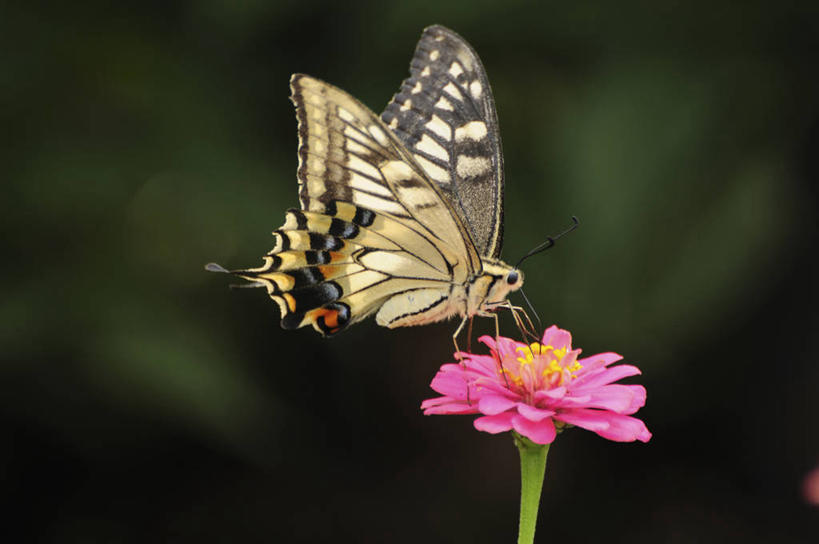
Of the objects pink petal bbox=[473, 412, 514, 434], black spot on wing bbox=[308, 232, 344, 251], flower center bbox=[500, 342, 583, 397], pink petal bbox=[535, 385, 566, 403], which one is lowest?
pink petal bbox=[473, 412, 514, 434]

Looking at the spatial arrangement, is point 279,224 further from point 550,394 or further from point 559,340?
point 550,394

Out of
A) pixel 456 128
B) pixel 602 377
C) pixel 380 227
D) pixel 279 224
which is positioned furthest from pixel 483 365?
pixel 279 224

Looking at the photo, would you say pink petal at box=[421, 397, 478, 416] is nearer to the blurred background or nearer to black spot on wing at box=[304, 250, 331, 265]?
black spot on wing at box=[304, 250, 331, 265]

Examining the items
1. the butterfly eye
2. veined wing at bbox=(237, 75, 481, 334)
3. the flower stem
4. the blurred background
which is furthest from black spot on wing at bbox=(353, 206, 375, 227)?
the blurred background

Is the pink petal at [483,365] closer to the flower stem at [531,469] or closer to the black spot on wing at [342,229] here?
the flower stem at [531,469]

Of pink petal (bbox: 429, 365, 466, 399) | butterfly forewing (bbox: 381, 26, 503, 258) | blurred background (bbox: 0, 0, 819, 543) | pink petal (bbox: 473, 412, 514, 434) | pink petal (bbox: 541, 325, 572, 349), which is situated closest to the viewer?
pink petal (bbox: 473, 412, 514, 434)

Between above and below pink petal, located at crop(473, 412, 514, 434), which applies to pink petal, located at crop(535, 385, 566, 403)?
above

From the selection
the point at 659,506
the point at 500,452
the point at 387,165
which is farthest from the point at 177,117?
the point at 659,506

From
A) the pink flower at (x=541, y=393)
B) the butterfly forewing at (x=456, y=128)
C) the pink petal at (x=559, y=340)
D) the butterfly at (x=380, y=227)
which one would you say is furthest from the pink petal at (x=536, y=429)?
the butterfly forewing at (x=456, y=128)

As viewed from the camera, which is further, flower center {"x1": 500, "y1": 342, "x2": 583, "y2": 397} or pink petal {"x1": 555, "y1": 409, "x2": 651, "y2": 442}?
flower center {"x1": 500, "y1": 342, "x2": 583, "y2": 397}
